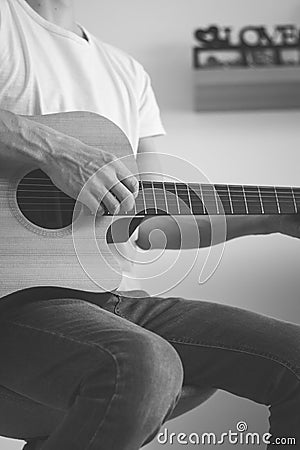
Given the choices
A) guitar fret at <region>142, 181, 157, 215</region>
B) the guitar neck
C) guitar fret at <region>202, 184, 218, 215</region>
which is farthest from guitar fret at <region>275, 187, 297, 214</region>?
guitar fret at <region>142, 181, 157, 215</region>

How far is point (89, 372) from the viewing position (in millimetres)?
888

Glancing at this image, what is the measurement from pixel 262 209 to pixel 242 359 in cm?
25

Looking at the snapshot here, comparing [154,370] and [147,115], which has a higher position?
[147,115]

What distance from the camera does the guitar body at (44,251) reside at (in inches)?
40.1

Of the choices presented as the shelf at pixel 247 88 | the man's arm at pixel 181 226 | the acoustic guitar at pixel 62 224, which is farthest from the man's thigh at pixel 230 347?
the shelf at pixel 247 88

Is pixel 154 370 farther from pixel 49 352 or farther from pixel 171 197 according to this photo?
pixel 171 197

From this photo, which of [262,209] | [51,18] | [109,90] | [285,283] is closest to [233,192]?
[262,209]

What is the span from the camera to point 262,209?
1181 mm

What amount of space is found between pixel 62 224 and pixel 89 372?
0.25 m

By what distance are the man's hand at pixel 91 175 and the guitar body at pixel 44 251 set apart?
0.10 ft

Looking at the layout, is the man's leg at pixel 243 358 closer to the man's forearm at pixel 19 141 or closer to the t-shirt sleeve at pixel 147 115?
the man's forearm at pixel 19 141

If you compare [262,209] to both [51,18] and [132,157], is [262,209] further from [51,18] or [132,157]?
[51,18]

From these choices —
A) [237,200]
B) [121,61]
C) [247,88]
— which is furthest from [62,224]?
[247,88]

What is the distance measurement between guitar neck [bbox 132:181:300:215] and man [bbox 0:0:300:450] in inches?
1.8
